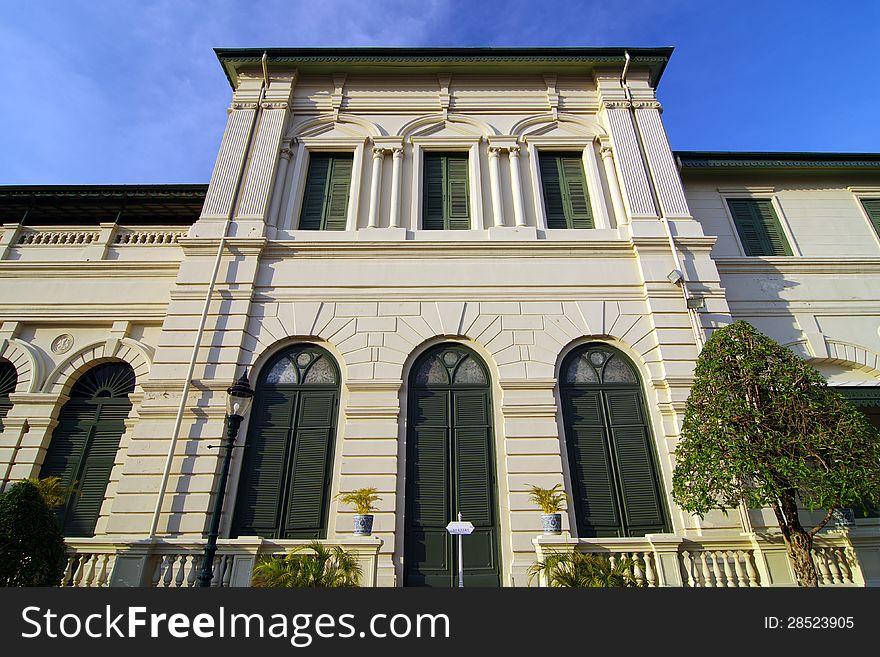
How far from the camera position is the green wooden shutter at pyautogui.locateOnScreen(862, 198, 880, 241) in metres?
14.5

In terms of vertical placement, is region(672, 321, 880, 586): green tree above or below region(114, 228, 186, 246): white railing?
below

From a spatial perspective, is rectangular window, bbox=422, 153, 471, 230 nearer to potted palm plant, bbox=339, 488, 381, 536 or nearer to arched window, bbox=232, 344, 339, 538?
arched window, bbox=232, 344, 339, 538

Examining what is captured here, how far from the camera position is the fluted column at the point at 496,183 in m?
12.9

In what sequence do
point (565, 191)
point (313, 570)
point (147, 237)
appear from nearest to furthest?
point (313, 570) → point (147, 237) → point (565, 191)

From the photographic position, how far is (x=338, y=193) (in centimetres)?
1369

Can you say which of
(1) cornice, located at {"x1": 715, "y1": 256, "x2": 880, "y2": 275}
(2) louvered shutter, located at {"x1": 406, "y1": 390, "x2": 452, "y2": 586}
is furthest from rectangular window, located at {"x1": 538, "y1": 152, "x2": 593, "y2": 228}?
(2) louvered shutter, located at {"x1": 406, "y1": 390, "x2": 452, "y2": 586}

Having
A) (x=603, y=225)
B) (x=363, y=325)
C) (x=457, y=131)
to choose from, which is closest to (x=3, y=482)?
(x=363, y=325)

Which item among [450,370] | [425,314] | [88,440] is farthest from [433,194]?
[88,440]

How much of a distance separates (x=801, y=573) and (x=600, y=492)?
3.26m

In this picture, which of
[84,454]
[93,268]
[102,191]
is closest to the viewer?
[84,454]

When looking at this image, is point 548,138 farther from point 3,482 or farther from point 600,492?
point 3,482

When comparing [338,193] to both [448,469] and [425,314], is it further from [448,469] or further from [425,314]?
[448,469]

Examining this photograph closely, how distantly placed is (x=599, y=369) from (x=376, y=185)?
24.0 feet

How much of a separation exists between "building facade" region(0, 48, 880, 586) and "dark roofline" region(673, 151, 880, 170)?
0.30 feet
